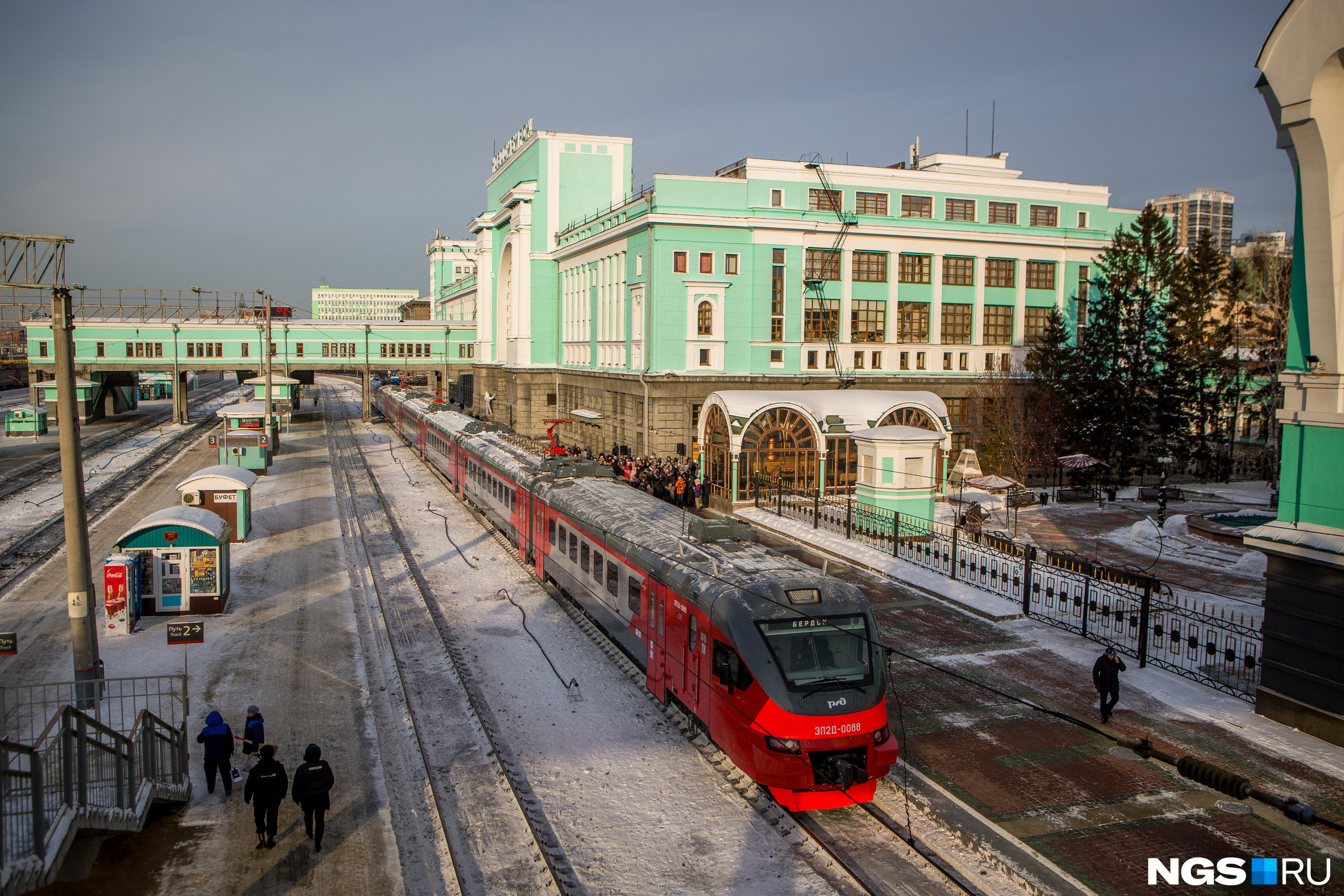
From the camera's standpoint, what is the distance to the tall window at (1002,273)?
146 feet

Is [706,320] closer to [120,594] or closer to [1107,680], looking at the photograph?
[120,594]

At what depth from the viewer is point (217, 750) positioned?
11.8 meters

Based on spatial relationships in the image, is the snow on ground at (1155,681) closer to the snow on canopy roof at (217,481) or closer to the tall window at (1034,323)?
the snow on canopy roof at (217,481)

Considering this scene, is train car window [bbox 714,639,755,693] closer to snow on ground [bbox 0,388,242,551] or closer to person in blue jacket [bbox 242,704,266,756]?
person in blue jacket [bbox 242,704,266,756]

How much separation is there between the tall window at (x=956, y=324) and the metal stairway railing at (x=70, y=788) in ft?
128

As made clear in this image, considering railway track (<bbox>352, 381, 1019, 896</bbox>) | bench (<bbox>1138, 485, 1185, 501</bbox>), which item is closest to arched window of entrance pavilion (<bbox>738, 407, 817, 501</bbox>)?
bench (<bbox>1138, 485, 1185, 501</bbox>)

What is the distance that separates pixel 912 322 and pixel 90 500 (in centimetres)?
3627

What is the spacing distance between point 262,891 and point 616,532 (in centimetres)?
844

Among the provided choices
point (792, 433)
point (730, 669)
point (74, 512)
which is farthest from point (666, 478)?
point (74, 512)

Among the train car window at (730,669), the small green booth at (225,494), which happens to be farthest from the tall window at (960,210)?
the train car window at (730,669)

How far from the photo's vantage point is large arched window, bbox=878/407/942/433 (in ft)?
116

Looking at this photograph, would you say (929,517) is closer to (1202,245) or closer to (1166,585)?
(1166,585)

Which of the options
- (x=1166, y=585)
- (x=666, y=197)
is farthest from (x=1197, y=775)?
(x=666, y=197)

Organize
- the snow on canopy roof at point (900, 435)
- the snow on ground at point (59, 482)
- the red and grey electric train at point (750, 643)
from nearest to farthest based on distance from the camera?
1. the red and grey electric train at point (750, 643)
2. the snow on canopy roof at point (900, 435)
3. the snow on ground at point (59, 482)
